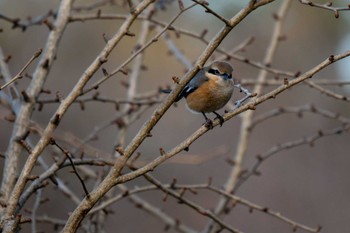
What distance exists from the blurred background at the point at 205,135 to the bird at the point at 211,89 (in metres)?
4.54

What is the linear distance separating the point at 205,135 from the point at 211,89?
8150 millimetres

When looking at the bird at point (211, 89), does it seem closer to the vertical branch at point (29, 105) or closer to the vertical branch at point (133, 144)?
the vertical branch at point (29, 105)

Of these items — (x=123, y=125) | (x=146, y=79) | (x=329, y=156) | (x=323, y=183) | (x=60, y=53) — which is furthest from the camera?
(x=146, y=79)

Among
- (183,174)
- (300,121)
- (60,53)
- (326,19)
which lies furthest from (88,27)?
(326,19)

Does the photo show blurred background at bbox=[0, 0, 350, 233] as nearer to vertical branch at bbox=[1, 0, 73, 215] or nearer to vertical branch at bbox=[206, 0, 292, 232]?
vertical branch at bbox=[206, 0, 292, 232]

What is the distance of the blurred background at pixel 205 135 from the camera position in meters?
9.55

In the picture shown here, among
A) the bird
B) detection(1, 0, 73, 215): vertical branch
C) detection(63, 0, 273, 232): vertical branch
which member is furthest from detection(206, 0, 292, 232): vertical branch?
detection(63, 0, 273, 232): vertical branch

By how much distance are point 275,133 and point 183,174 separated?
2.05 metres

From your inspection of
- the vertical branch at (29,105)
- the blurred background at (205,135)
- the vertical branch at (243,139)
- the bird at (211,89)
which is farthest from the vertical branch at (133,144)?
the blurred background at (205,135)

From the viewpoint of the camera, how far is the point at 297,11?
15.4 m

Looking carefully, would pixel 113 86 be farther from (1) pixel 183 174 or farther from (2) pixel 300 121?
(2) pixel 300 121

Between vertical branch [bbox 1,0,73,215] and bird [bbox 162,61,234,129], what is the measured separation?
0.73 metres

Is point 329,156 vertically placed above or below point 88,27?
below

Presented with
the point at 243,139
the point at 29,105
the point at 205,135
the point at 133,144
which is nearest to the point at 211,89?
the point at 243,139
